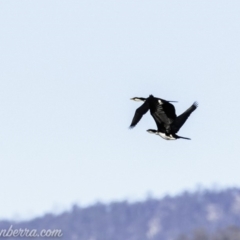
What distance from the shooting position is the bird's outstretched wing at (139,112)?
4669cm

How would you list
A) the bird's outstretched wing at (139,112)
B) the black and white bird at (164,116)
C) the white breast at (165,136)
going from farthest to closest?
the black and white bird at (164,116)
the white breast at (165,136)
the bird's outstretched wing at (139,112)

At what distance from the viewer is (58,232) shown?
182ft

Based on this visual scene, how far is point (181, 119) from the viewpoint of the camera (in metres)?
48.1

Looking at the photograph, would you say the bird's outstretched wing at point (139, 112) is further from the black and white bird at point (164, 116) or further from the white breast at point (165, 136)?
the white breast at point (165, 136)

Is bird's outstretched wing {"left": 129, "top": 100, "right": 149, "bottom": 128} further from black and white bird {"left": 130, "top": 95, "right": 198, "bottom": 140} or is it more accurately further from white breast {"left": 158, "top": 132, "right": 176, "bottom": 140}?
white breast {"left": 158, "top": 132, "right": 176, "bottom": 140}

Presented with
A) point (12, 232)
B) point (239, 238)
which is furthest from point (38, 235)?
point (239, 238)

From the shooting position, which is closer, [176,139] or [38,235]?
[176,139]

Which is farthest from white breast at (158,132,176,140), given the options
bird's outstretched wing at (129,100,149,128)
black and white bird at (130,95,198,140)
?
bird's outstretched wing at (129,100,149,128)

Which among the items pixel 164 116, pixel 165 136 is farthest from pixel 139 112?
pixel 164 116

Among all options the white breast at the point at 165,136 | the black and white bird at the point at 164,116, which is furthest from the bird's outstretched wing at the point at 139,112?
the white breast at the point at 165,136

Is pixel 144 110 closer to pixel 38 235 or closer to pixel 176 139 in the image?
pixel 176 139

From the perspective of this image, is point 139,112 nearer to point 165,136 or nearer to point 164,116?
point 165,136

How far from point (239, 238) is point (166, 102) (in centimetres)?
15007

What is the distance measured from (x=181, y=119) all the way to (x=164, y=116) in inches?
46.6
